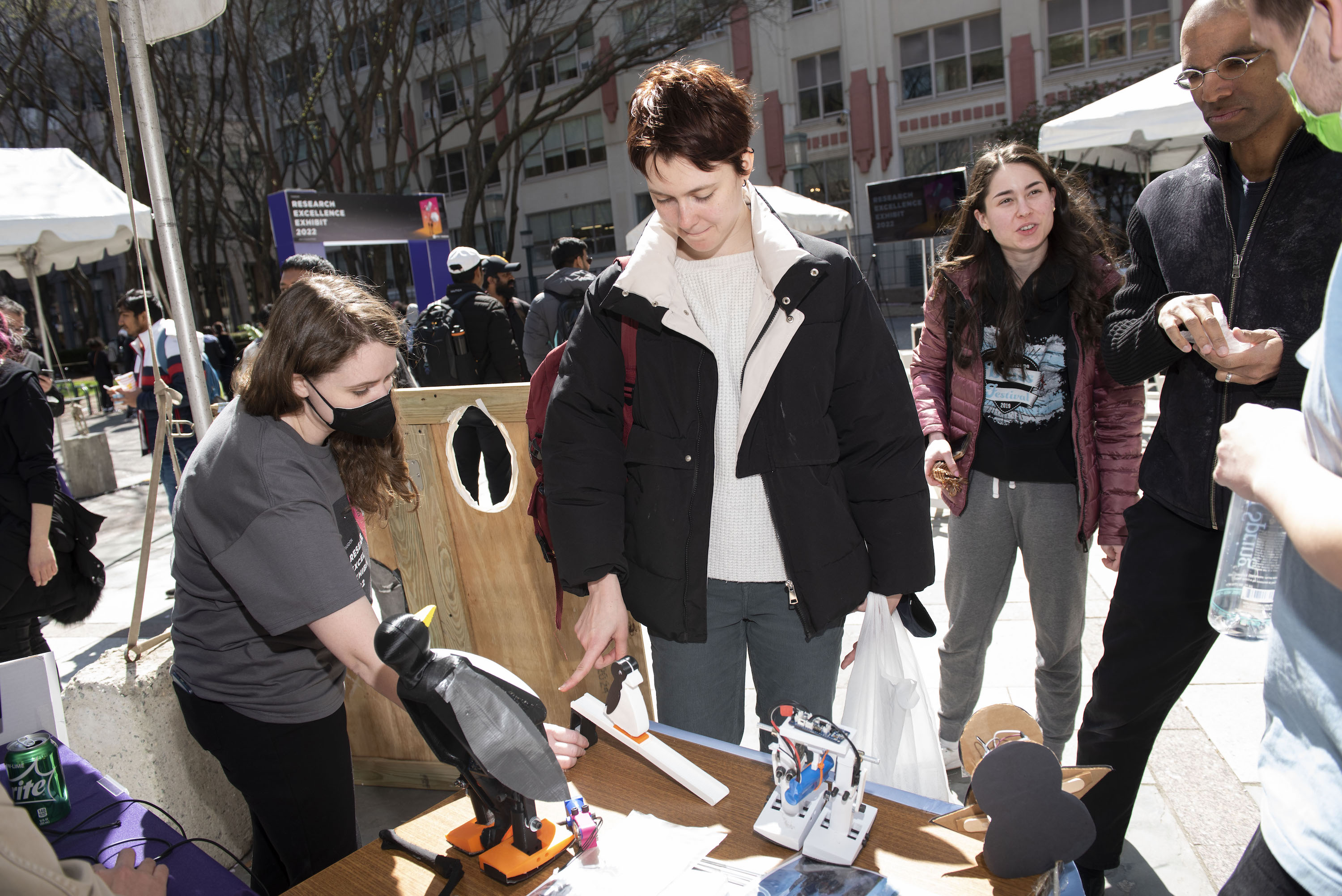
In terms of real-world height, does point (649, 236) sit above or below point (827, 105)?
below

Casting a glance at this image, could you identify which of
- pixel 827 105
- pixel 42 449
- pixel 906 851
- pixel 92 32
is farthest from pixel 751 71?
pixel 906 851

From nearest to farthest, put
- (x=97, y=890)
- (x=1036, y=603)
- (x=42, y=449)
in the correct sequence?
(x=97, y=890) < (x=1036, y=603) < (x=42, y=449)

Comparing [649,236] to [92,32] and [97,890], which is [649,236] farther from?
[92,32]

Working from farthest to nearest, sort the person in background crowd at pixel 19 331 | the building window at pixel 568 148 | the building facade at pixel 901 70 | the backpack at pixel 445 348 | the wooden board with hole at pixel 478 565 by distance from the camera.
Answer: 1. the building window at pixel 568 148
2. the building facade at pixel 901 70
3. the backpack at pixel 445 348
4. the person in background crowd at pixel 19 331
5. the wooden board with hole at pixel 478 565

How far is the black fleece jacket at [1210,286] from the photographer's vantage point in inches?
62.5

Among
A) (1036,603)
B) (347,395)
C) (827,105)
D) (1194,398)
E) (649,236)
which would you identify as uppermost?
(827,105)

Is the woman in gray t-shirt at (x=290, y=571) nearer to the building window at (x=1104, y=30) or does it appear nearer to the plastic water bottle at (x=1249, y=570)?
the plastic water bottle at (x=1249, y=570)

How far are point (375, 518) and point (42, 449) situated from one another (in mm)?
1397

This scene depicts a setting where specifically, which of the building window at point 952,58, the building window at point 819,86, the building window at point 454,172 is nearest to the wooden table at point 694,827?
the building window at point 952,58

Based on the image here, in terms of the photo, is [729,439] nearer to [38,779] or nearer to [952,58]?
[38,779]

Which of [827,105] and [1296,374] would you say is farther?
[827,105]

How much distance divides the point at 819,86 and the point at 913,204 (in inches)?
621

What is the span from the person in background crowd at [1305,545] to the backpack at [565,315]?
17.5ft

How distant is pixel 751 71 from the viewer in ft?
79.7
